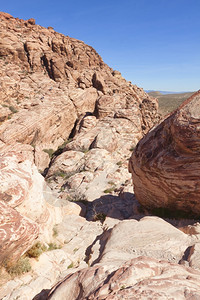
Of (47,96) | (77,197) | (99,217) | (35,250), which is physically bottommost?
(77,197)

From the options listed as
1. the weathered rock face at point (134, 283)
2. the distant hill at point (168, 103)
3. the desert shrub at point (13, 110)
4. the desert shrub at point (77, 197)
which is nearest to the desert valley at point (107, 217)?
the weathered rock face at point (134, 283)

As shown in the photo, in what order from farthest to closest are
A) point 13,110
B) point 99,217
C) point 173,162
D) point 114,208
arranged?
point 13,110 < point 114,208 < point 99,217 < point 173,162

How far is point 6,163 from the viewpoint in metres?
6.62

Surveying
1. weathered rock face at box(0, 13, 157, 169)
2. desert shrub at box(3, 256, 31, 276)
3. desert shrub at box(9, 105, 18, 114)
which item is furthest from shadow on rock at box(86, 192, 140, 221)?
desert shrub at box(9, 105, 18, 114)

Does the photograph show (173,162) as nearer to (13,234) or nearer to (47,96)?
(13,234)

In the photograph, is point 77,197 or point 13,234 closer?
point 13,234

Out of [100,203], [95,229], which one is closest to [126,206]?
[100,203]

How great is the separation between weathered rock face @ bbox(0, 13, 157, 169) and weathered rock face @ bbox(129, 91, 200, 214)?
1360cm

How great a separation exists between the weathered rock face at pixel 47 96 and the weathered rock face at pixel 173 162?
13.6m

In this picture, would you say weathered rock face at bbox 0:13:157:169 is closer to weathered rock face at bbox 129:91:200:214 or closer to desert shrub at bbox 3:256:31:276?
weathered rock face at bbox 129:91:200:214

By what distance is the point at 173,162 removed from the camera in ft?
22.9

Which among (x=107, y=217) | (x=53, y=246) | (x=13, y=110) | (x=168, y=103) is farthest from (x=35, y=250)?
(x=168, y=103)

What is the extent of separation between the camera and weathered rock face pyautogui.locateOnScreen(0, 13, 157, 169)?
22578 millimetres

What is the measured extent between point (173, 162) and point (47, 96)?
80.0 feet
